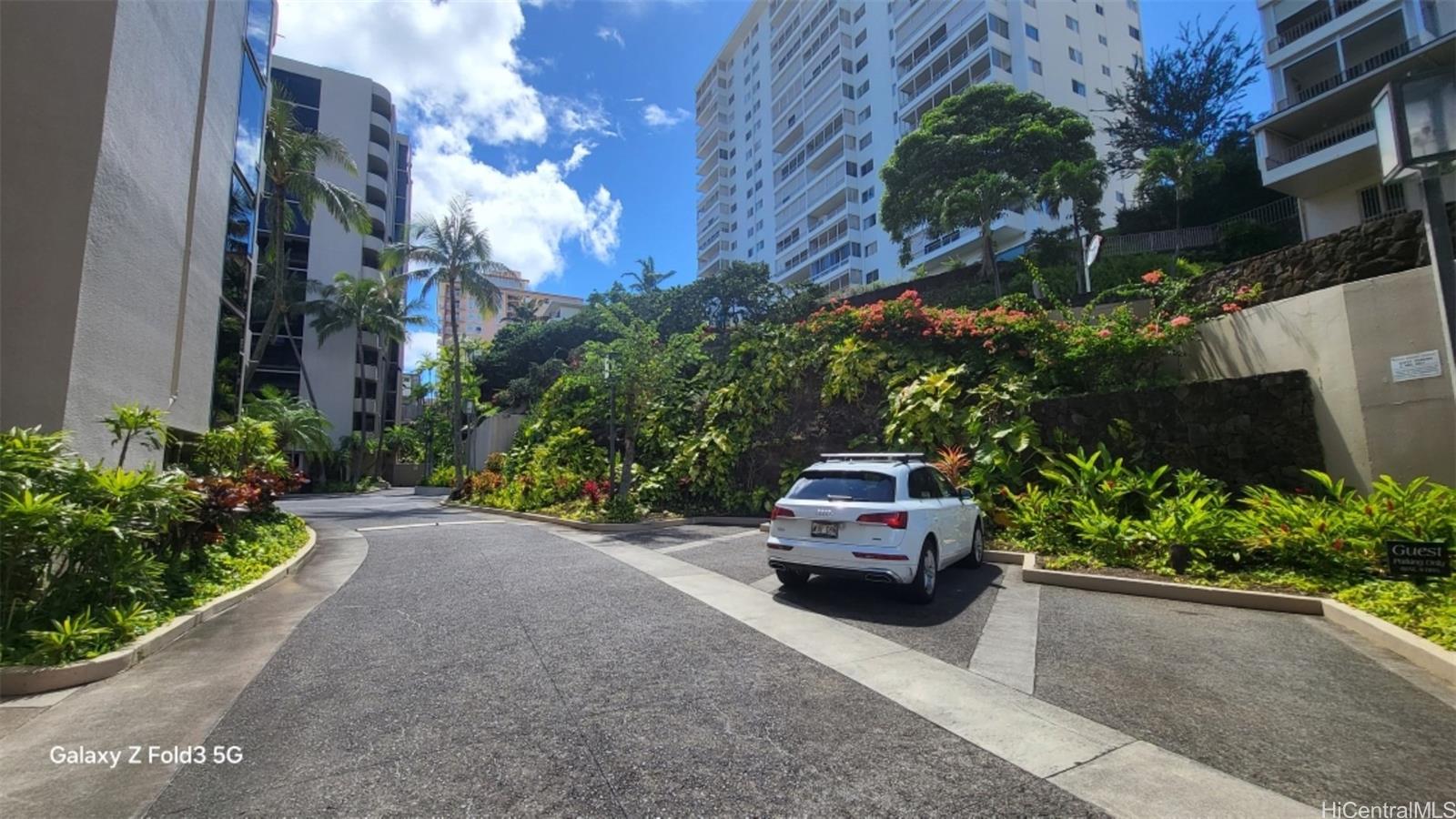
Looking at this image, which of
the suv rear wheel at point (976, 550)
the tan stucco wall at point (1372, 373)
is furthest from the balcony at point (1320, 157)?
the suv rear wheel at point (976, 550)

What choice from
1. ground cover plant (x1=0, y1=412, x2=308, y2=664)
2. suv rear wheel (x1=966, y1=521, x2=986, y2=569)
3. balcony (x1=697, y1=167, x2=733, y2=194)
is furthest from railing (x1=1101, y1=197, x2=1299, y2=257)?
balcony (x1=697, y1=167, x2=733, y2=194)

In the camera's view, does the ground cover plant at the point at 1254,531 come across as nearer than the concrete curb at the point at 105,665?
No

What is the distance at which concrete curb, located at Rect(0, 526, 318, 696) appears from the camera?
450cm

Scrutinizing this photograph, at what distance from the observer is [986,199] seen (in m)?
27.3

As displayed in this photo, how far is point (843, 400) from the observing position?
49.8 ft

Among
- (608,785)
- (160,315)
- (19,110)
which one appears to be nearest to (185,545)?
(160,315)

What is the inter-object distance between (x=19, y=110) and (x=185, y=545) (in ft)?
17.5

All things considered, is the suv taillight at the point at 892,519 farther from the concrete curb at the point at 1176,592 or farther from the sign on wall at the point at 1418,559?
the sign on wall at the point at 1418,559

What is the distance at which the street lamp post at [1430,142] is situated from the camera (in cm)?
450

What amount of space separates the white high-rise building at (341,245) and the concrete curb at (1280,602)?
44.4 m

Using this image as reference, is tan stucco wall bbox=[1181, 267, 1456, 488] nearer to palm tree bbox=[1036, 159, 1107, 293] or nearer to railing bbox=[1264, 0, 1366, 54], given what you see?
palm tree bbox=[1036, 159, 1107, 293]

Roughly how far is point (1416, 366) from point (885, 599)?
7.65 metres

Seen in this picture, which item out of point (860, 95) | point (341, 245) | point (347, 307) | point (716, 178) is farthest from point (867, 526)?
point (716, 178)

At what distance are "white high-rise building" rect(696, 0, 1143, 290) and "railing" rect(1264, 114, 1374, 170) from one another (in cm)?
1255
